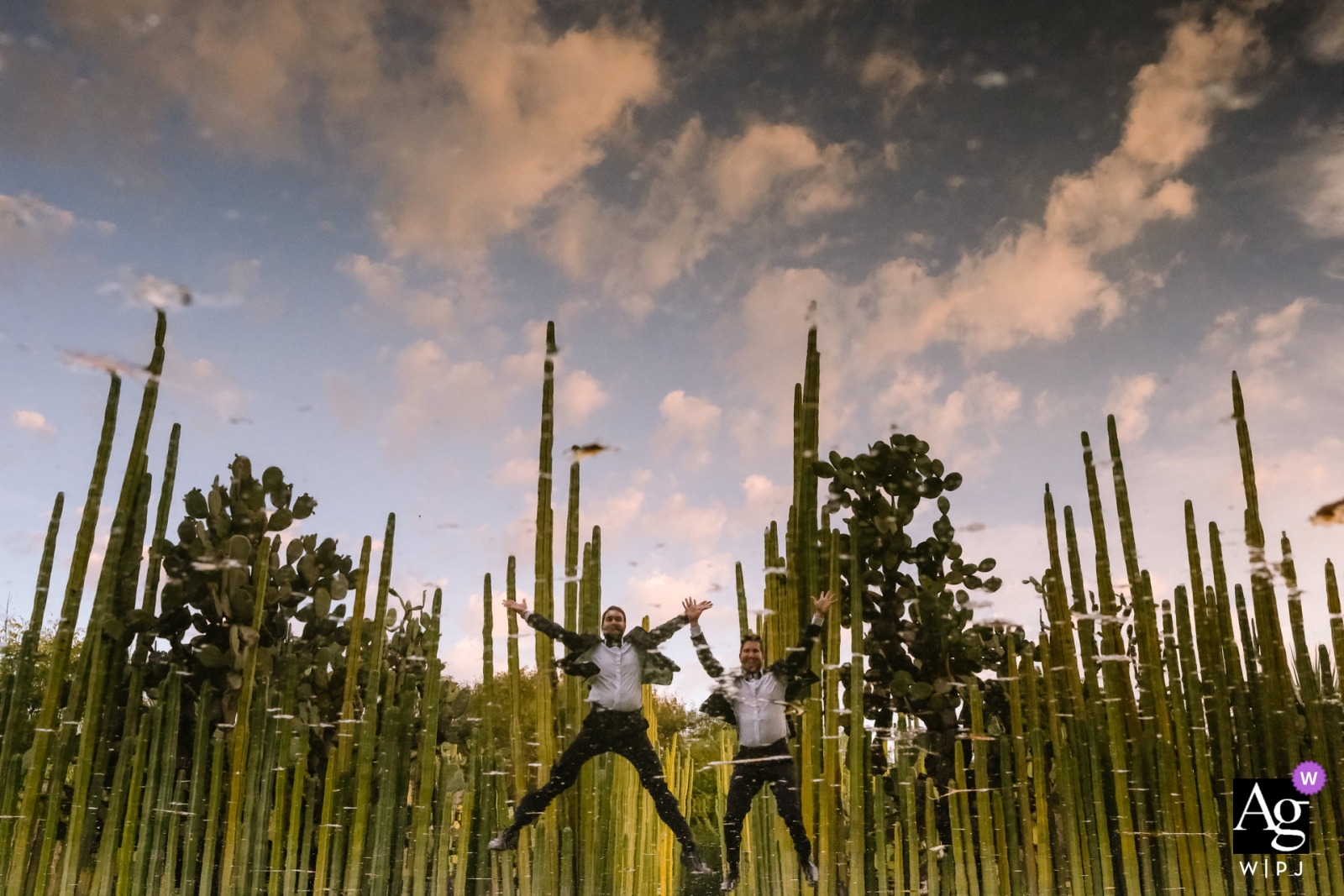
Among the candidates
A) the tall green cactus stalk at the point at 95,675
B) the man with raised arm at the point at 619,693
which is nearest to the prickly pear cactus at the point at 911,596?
the man with raised arm at the point at 619,693

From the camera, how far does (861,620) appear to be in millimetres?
3098

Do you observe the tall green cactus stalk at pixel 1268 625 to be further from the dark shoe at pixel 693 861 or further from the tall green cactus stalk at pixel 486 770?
the tall green cactus stalk at pixel 486 770

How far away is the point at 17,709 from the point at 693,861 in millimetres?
2304

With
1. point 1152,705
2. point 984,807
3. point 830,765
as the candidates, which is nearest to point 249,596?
point 830,765

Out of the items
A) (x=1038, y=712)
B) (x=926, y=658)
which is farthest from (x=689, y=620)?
(x=1038, y=712)

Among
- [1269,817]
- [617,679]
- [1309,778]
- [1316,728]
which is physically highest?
[617,679]

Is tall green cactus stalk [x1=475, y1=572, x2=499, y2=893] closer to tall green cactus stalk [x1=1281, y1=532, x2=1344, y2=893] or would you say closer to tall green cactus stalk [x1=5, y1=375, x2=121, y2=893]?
tall green cactus stalk [x1=5, y1=375, x2=121, y2=893]

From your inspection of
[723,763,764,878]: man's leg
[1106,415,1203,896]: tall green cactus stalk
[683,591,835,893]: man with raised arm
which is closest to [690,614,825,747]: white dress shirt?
[683,591,835,893]: man with raised arm

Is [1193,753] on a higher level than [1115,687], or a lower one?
lower

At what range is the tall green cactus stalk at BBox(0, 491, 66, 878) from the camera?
9.68 feet

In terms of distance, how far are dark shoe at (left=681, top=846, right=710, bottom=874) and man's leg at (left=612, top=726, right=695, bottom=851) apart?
0.01 meters

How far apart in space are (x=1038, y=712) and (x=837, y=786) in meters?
0.73

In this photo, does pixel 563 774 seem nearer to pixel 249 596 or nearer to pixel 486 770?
pixel 486 770

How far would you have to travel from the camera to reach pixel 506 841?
2961mm
